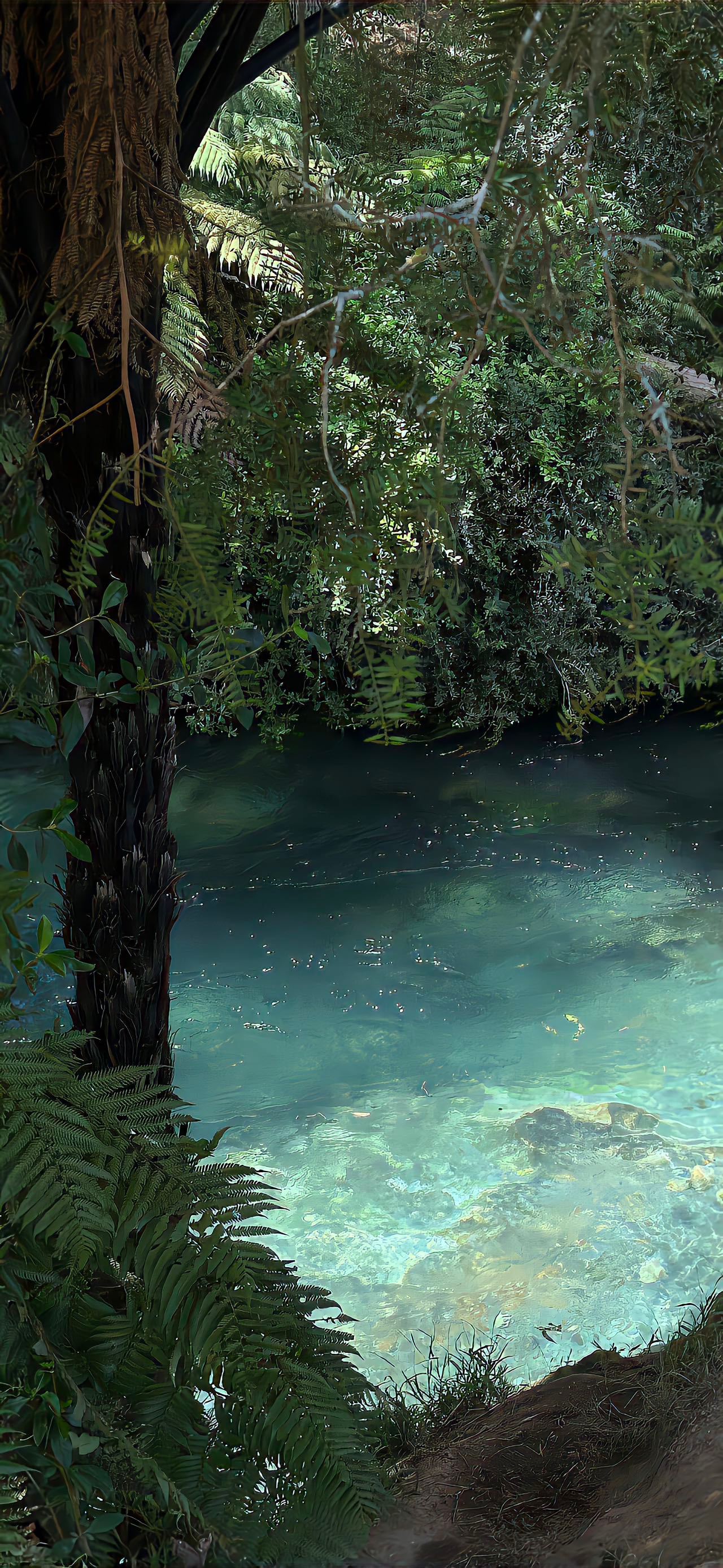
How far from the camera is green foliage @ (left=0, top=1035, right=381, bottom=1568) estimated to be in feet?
4.00

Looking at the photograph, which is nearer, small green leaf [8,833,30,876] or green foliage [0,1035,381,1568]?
small green leaf [8,833,30,876]

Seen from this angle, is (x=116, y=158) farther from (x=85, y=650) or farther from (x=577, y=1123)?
(x=577, y=1123)

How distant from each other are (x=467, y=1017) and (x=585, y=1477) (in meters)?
2.84

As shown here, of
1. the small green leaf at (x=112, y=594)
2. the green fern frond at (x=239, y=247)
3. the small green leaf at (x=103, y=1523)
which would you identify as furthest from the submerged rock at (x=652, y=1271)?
the green fern frond at (x=239, y=247)

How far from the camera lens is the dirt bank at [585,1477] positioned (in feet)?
5.17

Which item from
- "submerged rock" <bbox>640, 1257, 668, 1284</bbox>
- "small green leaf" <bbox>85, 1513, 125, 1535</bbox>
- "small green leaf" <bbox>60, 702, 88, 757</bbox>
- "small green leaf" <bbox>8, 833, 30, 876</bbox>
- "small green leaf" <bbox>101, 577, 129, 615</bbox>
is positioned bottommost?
"submerged rock" <bbox>640, 1257, 668, 1284</bbox>

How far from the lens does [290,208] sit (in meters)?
0.90

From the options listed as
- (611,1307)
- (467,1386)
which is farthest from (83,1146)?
(611,1307)

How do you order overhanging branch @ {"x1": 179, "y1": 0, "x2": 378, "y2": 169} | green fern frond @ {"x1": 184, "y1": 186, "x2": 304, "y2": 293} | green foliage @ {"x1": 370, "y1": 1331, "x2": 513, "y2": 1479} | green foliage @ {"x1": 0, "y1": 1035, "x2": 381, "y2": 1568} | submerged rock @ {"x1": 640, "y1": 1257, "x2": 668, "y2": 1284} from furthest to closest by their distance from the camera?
green fern frond @ {"x1": 184, "y1": 186, "x2": 304, "y2": 293}
submerged rock @ {"x1": 640, "y1": 1257, "x2": 668, "y2": 1284}
green foliage @ {"x1": 370, "y1": 1331, "x2": 513, "y2": 1479}
overhanging branch @ {"x1": 179, "y1": 0, "x2": 378, "y2": 169}
green foliage @ {"x1": 0, "y1": 1035, "x2": 381, "y2": 1568}

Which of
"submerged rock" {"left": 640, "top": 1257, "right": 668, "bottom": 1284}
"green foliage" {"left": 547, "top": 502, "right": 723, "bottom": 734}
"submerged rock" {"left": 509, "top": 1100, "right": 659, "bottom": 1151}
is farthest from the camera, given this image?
"submerged rock" {"left": 509, "top": 1100, "right": 659, "bottom": 1151}

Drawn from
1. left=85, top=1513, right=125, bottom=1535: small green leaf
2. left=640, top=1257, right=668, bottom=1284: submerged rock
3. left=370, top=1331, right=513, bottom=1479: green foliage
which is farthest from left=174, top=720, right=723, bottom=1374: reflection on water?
left=85, top=1513, right=125, bottom=1535: small green leaf

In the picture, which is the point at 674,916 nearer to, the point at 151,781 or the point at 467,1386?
the point at 467,1386

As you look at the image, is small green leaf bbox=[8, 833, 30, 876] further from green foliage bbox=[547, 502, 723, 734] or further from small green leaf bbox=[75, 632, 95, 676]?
green foliage bbox=[547, 502, 723, 734]

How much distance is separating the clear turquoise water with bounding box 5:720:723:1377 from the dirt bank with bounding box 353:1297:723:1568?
2.30ft
